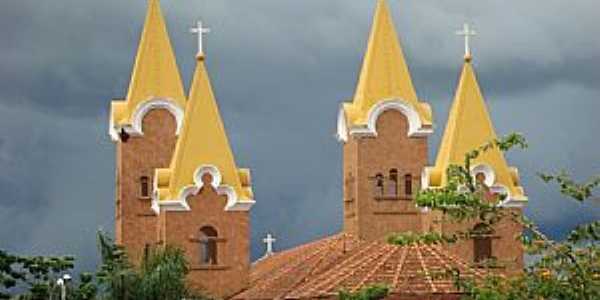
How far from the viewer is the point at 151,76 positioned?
55.2 metres

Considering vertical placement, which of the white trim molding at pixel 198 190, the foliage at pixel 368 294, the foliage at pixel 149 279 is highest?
the white trim molding at pixel 198 190

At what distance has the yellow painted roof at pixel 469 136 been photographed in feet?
161

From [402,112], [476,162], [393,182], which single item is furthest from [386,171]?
[476,162]

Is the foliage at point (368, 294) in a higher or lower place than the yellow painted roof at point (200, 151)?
lower

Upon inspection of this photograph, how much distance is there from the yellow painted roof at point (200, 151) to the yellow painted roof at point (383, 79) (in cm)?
382

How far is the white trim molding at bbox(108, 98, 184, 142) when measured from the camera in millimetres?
54469

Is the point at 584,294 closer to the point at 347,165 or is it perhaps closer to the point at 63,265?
the point at 63,265

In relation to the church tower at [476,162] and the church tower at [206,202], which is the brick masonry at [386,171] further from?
the church tower at [206,202]

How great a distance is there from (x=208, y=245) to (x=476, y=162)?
8.72m

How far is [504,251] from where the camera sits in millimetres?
49750

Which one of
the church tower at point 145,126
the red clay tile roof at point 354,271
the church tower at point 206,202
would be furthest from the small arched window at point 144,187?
the red clay tile roof at point 354,271

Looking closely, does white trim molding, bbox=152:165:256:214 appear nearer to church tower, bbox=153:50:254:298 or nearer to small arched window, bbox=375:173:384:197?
church tower, bbox=153:50:254:298

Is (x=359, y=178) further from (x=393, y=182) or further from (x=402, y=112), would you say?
(x=402, y=112)

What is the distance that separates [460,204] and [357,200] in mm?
25098
